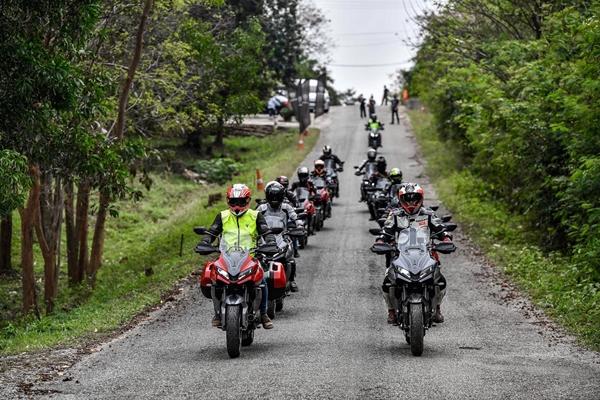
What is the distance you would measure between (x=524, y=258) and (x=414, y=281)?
9489 millimetres

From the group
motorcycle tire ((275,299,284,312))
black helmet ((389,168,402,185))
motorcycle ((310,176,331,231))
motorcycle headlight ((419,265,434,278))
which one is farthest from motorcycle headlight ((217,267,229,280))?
motorcycle ((310,176,331,231))

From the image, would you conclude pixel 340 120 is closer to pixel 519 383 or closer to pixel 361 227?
pixel 361 227

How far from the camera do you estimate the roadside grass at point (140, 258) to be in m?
14.0

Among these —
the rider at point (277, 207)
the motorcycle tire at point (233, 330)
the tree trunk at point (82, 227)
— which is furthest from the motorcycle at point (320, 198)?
the motorcycle tire at point (233, 330)

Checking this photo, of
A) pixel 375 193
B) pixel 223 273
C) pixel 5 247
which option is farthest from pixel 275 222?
pixel 5 247

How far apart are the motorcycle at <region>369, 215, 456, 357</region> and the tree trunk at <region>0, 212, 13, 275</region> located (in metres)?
17.3

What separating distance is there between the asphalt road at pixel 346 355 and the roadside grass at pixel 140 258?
0.93 m

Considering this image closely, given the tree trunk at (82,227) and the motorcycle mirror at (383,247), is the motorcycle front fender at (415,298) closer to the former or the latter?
the motorcycle mirror at (383,247)

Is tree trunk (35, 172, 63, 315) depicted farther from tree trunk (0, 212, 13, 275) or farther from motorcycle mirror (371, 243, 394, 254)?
motorcycle mirror (371, 243, 394, 254)

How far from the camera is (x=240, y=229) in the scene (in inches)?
434

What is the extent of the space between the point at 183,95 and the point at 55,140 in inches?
445

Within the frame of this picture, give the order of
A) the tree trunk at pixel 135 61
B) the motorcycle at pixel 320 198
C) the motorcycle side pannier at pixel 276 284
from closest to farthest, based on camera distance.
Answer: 1. the motorcycle side pannier at pixel 276 284
2. the tree trunk at pixel 135 61
3. the motorcycle at pixel 320 198

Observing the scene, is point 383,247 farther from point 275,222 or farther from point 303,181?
point 303,181

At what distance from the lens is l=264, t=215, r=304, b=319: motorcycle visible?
11719mm
